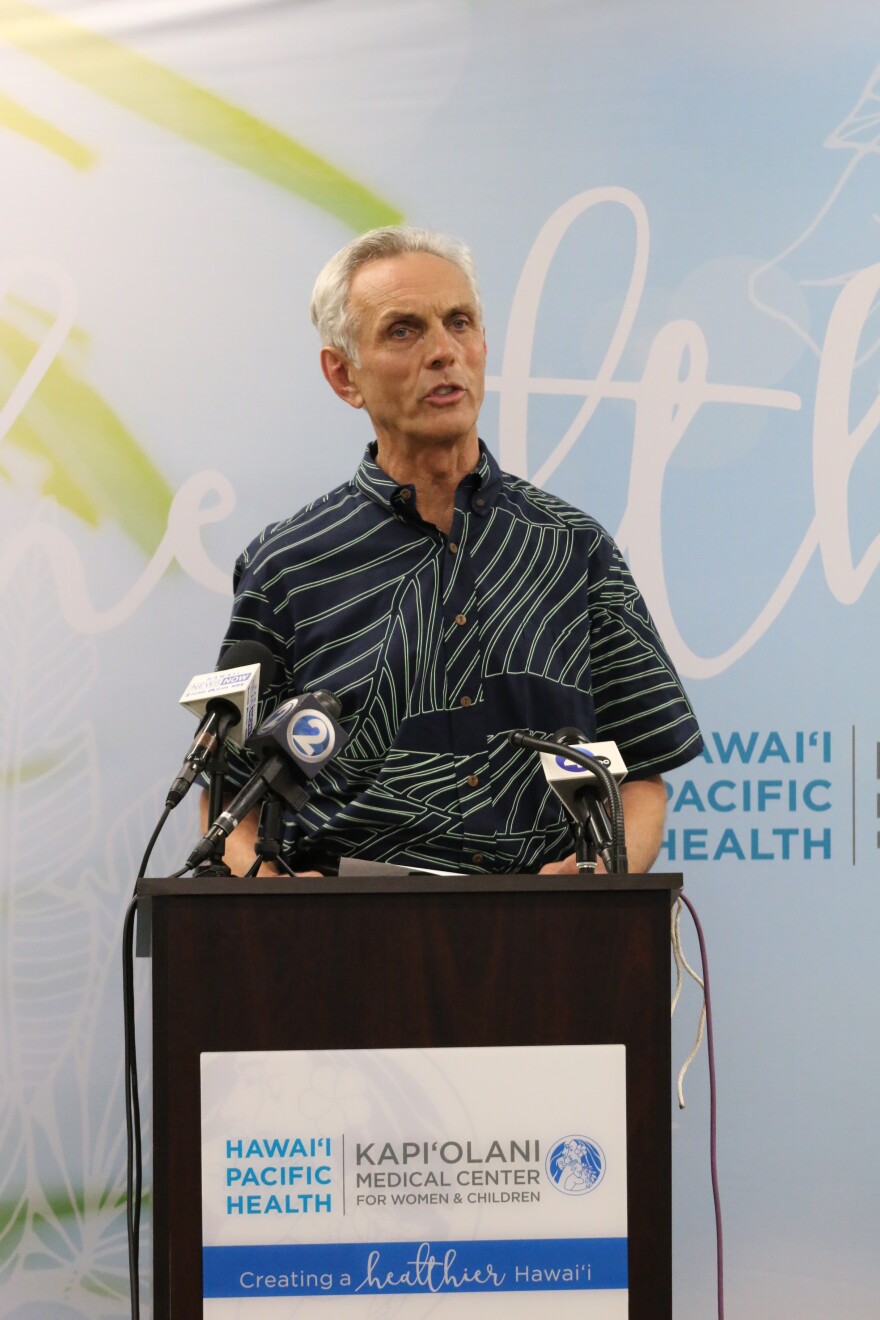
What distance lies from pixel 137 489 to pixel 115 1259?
54.5 inches

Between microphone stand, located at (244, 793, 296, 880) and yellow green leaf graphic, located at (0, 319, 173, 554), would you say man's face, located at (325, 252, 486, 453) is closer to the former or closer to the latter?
yellow green leaf graphic, located at (0, 319, 173, 554)

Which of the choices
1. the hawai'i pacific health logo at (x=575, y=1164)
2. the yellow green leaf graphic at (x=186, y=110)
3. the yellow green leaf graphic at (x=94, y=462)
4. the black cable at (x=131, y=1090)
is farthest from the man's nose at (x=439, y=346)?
the hawai'i pacific health logo at (x=575, y=1164)

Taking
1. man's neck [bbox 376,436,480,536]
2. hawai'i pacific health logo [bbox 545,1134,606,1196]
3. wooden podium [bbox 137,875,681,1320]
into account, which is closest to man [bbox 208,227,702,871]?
man's neck [bbox 376,436,480,536]

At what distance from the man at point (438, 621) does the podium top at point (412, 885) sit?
578 mm

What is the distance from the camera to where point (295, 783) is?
1606mm

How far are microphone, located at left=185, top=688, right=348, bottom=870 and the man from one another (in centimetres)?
46

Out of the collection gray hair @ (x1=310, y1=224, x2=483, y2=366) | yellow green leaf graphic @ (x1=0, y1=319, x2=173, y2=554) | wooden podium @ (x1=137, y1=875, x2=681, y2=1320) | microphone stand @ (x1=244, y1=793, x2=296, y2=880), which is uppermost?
gray hair @ (x1=310, y1=224, x2=483, y2=366)

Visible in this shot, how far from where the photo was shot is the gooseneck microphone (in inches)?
60.7

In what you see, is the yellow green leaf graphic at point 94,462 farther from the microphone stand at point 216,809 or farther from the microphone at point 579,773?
the microphone at point 579,773

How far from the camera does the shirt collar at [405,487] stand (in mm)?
2260

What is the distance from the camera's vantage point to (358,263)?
2.33 meters

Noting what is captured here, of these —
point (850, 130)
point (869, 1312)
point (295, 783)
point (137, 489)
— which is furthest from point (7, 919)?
point (850, 130)

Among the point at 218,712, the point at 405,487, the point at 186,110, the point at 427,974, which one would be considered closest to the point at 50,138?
the point at 186,110

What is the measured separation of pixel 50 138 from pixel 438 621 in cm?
125
